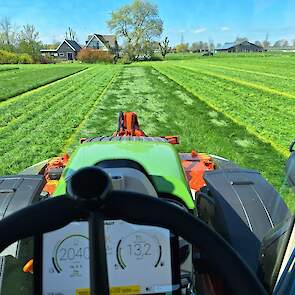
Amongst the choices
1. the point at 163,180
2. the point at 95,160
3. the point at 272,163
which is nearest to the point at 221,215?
the point at 163,180

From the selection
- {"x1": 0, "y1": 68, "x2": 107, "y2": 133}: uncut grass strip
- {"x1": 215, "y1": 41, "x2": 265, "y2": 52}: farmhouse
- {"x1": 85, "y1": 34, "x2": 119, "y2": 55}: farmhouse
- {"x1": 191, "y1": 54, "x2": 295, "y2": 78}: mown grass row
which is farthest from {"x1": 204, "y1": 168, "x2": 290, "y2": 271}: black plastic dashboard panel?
{"x1": 215, "y1": 41, "x2": 265, "y2": 52}: farmhouse

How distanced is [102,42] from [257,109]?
65402 millimetres

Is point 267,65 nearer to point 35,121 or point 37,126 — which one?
point 35,121

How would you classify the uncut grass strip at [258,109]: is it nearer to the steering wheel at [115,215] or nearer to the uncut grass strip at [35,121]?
the uncut grass strip at [35,121]

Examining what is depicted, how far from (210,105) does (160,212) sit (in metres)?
11.4

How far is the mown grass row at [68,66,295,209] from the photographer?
624 centimetres

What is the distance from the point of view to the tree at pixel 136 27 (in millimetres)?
49344

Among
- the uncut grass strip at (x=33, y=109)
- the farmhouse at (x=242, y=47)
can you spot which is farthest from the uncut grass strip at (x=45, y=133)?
the farmhouse at (x=242, y=47)

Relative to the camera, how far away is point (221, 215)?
8.43 feet

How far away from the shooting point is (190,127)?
8688mm

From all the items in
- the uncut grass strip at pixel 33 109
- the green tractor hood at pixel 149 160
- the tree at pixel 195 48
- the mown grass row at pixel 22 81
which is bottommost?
the tree at pixel 195 48

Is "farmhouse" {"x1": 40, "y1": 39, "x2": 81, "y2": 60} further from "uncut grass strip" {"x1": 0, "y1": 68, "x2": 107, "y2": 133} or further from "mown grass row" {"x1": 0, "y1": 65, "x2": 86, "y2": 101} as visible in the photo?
"uncut grass strip" {"x1": 0, "y1": 68, "x2": 107, "y2": 133}

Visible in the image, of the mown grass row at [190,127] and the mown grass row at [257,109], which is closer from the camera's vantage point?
the mown grass row at [190,127]

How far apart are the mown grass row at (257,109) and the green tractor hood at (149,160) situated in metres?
4.20
